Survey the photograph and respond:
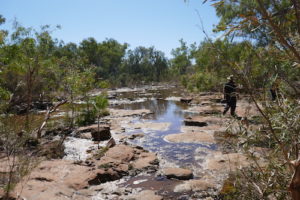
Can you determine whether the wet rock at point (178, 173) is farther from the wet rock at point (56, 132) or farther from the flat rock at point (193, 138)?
the wet rock at point (56, 132)

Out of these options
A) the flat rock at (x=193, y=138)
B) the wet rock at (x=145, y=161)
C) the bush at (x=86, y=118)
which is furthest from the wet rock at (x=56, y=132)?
the wet rock at (x=145, y=161)

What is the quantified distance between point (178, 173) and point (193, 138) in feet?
11.8

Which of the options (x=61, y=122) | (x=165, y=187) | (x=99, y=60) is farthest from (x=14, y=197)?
(x=99, y=60)

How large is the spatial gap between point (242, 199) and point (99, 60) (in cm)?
6324

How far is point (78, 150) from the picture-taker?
8.77 m

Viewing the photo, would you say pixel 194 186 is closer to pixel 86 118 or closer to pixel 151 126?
pixel 151 126

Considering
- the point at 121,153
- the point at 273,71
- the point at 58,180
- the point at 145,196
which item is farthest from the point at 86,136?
the point at 273,71

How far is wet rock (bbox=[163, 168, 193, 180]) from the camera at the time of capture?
5.93 metres

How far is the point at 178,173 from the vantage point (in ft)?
19.9

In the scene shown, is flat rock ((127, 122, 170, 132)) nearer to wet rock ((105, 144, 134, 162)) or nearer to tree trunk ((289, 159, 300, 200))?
wet rock ((105, 144, 134, 162))

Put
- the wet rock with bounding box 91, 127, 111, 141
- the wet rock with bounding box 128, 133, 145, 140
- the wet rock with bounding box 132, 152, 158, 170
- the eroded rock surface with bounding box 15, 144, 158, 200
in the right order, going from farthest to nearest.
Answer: the wet rock with bounding box 128, 133, 145, 140, the wet rock with bounding box 91, 127, 111, 141, the wet rock with bounding box 132, 152, 158, 170, the eroded rock surface with bounding box 15, 144, 158, 200

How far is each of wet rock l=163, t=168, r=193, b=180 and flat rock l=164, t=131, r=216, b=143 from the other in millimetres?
3055

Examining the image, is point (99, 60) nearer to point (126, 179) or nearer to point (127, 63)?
point (127, 63)

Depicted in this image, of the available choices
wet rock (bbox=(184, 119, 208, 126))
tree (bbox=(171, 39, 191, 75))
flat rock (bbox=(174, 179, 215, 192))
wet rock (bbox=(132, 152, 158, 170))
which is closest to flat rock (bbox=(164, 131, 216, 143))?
wet rock (bbox=(184, 119, 208, 126))
